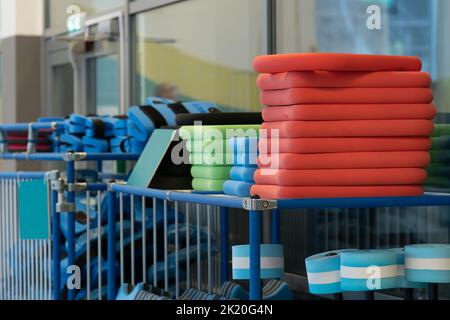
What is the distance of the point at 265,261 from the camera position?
11.9 feet

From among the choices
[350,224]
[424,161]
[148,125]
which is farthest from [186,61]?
[424,161]

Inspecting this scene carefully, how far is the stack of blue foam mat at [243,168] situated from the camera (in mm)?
3420

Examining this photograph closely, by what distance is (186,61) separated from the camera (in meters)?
6.62

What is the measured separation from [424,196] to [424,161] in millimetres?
117

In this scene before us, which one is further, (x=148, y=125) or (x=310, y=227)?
(x=310, y=227)

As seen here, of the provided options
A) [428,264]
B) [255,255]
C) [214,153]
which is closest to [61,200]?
[214,153]

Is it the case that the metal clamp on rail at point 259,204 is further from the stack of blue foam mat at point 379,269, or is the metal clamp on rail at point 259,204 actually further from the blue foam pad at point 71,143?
the blue foam pad at point 71,143

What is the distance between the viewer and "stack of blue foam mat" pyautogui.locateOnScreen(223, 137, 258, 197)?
11.2 ft

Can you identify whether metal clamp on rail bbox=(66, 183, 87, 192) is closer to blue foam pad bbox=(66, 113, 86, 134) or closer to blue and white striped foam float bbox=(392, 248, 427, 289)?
blue foam pad bbox=(66, 113, 86, 134)

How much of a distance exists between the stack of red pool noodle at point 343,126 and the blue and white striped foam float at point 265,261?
0.33m

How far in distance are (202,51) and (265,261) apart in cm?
299

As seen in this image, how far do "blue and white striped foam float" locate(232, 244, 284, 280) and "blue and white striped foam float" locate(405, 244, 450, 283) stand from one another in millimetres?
614

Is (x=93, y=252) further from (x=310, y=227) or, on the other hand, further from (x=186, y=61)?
(x=186, y=61)
